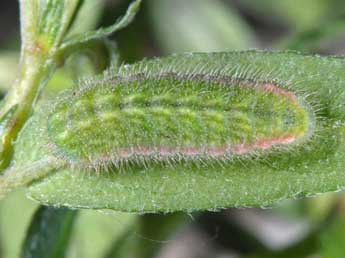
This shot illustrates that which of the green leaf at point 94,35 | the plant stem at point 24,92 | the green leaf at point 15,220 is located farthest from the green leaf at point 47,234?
the green leaf at point 15,220

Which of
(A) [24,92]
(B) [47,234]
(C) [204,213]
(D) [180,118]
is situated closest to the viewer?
(D) [180,118]

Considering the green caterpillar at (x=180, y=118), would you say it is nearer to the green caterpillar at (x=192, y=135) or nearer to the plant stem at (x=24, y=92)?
the green caterpillar at (x=192, y=135)

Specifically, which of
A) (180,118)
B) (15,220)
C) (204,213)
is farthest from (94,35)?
(204,213)

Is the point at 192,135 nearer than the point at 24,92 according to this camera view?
Yes

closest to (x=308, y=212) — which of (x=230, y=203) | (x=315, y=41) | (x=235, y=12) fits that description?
(x=315, y=41)

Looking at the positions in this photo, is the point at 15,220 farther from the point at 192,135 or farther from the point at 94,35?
the point at 192,135

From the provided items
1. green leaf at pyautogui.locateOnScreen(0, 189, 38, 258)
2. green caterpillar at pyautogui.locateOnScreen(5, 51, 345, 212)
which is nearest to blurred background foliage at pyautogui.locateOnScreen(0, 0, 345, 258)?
green leaf at pyautogui.locateOnScreen(0, 189, 38, 258)

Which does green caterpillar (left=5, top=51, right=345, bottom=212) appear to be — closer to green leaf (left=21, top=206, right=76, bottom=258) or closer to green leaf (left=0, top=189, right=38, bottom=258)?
green leaf (left=21, top=206, right=76, bottom=258)
